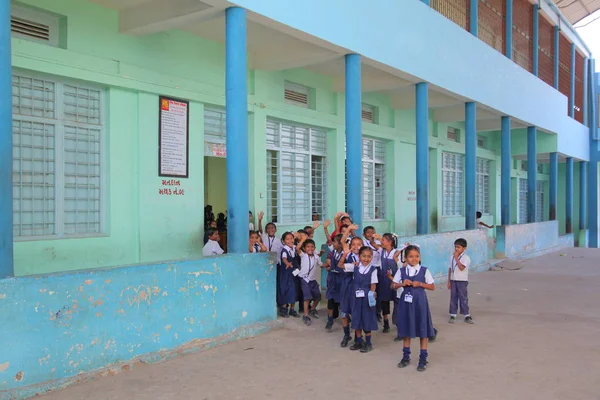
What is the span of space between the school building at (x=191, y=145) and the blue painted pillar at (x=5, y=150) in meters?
0.01

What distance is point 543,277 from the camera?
11.9 meters

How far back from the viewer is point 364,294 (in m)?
5.65

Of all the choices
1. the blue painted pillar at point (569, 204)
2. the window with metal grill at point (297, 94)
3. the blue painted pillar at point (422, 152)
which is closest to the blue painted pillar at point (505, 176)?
the blue painted pillar at point (422, 152)

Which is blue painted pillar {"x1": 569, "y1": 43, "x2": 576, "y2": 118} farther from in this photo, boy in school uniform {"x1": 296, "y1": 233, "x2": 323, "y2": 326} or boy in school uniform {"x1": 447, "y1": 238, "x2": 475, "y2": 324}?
boy in school uniform {"x1": 296, "y1": 233, "x2": 323, "y2": 326}

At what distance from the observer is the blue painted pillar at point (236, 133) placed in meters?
6.42

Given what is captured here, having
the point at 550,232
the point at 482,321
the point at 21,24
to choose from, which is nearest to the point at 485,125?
the point at 550,232

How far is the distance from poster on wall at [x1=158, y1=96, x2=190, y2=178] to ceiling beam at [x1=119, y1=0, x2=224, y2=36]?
1.13 meters

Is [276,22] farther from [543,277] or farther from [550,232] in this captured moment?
[550,232]

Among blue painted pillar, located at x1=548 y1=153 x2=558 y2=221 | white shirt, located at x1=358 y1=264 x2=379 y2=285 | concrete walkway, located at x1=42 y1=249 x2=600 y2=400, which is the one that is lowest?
concrete walkway, located at x1=42 y1=249 x2=600 y2=400

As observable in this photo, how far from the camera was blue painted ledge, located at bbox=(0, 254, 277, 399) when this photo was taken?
4.21 m

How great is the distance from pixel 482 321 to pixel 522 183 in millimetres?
18150

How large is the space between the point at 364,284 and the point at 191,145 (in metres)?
4.22

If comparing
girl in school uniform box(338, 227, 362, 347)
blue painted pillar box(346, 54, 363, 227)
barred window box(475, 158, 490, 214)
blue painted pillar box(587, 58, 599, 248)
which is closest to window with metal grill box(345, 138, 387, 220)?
blue painted pillar box(346, 54, 363, 227)

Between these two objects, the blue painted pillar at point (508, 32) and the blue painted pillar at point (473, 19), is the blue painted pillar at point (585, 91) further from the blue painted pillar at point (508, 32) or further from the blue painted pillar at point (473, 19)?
the blue painted pillar at point (473, 19)
